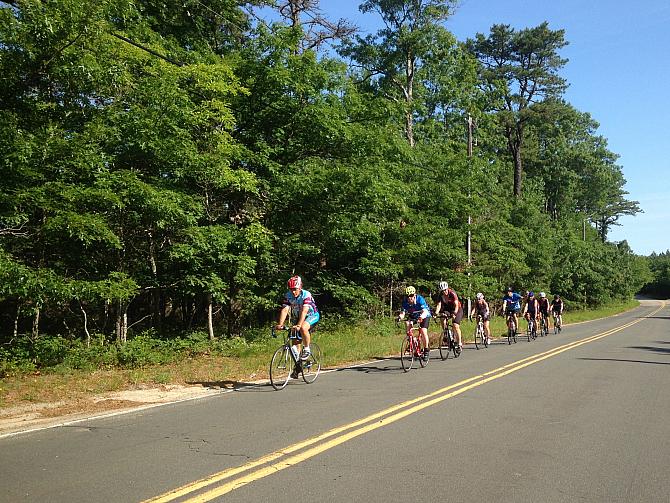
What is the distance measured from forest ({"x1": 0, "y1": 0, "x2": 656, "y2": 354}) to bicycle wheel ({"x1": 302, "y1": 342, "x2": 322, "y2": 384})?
14.8ft

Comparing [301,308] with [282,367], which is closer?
[301,308]

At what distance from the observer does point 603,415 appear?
25.3 feet

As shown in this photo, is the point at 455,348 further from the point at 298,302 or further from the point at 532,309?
the point at 532,309

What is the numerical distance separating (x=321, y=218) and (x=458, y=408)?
10990 millimetres

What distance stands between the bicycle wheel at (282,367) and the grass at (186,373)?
1.08 metres

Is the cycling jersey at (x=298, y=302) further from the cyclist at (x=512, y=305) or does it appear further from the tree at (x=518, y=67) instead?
the tree at (x=518, y=67)

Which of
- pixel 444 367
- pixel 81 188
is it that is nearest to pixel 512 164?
pixel 444 367

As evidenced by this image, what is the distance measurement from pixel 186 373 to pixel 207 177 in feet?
16.7

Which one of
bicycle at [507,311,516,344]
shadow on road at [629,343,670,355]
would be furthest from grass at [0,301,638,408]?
shadow on road at [629,343,670,355]

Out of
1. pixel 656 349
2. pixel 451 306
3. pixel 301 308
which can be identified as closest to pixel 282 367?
pixel 301 308

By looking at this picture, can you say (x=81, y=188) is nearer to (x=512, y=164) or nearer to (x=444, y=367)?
(x=444, y=367)

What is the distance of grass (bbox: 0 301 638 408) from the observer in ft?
31.5

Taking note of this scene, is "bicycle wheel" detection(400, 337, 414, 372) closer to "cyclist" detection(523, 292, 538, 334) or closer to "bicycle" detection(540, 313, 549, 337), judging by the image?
"cyclist" detection(523, 292, 538, 334)

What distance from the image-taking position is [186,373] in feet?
38.3
